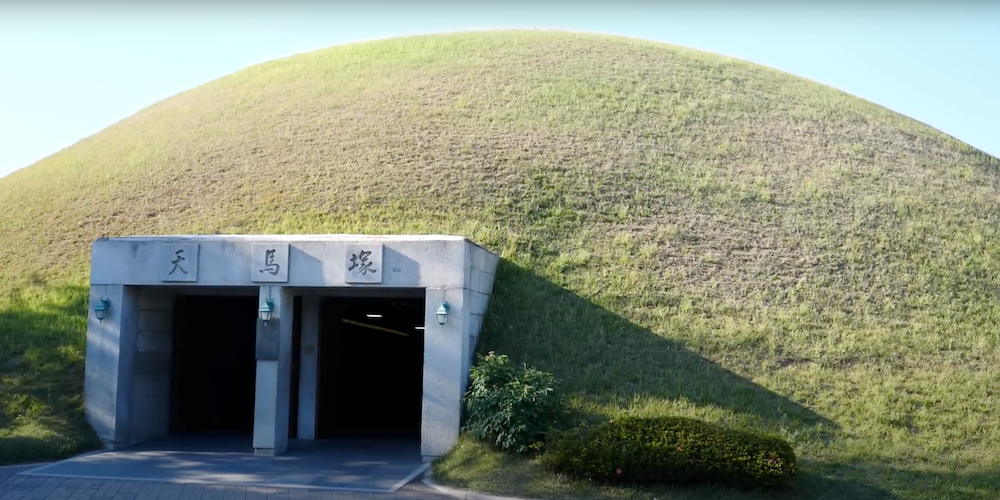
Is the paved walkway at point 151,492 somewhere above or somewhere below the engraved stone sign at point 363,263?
below

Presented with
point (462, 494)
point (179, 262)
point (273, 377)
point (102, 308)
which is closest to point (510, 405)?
point (462, 494)

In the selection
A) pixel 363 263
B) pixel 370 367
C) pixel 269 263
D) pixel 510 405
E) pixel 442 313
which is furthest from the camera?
pixel 370 367

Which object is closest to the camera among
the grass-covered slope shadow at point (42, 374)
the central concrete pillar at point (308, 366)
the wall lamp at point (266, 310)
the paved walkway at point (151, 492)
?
the paved walkway at point (151, 492)

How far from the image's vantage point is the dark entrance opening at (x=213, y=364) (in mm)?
15867

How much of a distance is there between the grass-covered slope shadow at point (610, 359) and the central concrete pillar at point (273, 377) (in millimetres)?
3291

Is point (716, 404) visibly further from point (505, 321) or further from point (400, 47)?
point (400, 47)

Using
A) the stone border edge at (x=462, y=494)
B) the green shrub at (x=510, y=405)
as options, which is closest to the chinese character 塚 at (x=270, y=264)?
the green shrub at (x=510, y=405)

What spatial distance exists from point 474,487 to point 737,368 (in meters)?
5.86

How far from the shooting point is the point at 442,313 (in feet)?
43.5

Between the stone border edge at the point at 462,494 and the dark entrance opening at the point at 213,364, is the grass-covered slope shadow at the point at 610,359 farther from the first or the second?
the dark entrance opening at the point at 213,364

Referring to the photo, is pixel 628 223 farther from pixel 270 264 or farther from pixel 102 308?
pixel 102 308

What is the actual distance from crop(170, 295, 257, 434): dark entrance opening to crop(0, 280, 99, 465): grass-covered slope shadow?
1747 mm

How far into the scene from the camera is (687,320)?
632 inches

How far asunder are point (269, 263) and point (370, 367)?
7.70 metres
